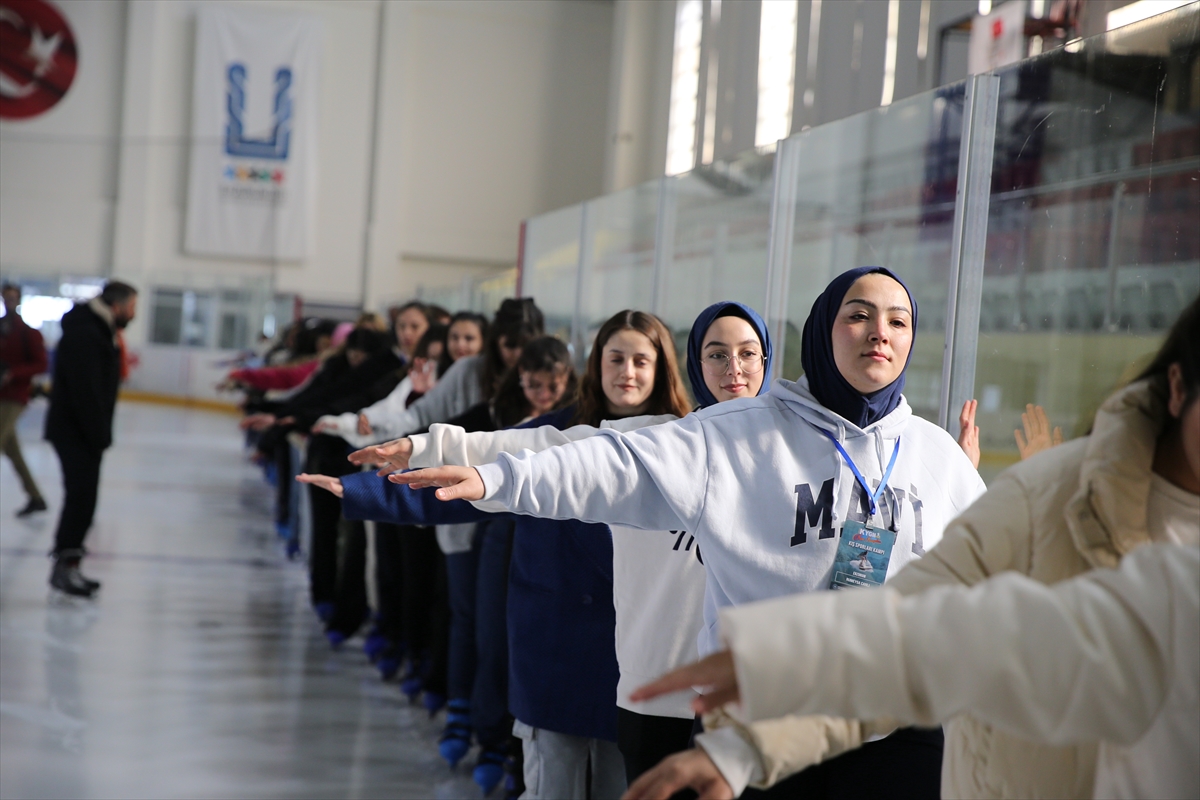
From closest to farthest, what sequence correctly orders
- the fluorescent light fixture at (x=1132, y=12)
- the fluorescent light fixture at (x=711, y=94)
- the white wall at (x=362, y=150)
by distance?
1. the fluorescent light fixture at (x=1132, y=12)
2. the fluorescent light fixture at (x=711, y=94)
3. the white wall at (x=362, y=150)

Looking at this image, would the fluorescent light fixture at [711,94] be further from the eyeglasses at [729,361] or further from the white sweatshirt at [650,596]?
the white sweatshirt at [650,596]

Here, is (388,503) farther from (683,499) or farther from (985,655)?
(985,655)

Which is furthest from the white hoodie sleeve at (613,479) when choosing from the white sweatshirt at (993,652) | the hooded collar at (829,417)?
the white sweatshirt at (993,652)

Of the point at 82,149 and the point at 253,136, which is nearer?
the point at 253,136

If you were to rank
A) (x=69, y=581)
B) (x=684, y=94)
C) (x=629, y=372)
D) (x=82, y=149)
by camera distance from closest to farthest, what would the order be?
(x=629, y=372) → (x=69, y=581) → (x=684, y=94) → (x=82, y=149)

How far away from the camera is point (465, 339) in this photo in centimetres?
501

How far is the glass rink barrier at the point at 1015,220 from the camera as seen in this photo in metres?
2.20

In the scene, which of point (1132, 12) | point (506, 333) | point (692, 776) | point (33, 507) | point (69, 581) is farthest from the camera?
point (33, 507)

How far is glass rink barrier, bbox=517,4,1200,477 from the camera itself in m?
2.20

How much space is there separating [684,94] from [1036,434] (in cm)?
1459

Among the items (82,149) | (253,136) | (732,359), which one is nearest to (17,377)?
(732,359)

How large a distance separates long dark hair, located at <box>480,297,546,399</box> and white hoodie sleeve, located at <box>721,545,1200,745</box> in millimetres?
3528

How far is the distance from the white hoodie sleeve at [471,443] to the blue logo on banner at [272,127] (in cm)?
2095

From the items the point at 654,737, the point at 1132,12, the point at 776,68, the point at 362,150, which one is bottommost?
the point at 654,737
